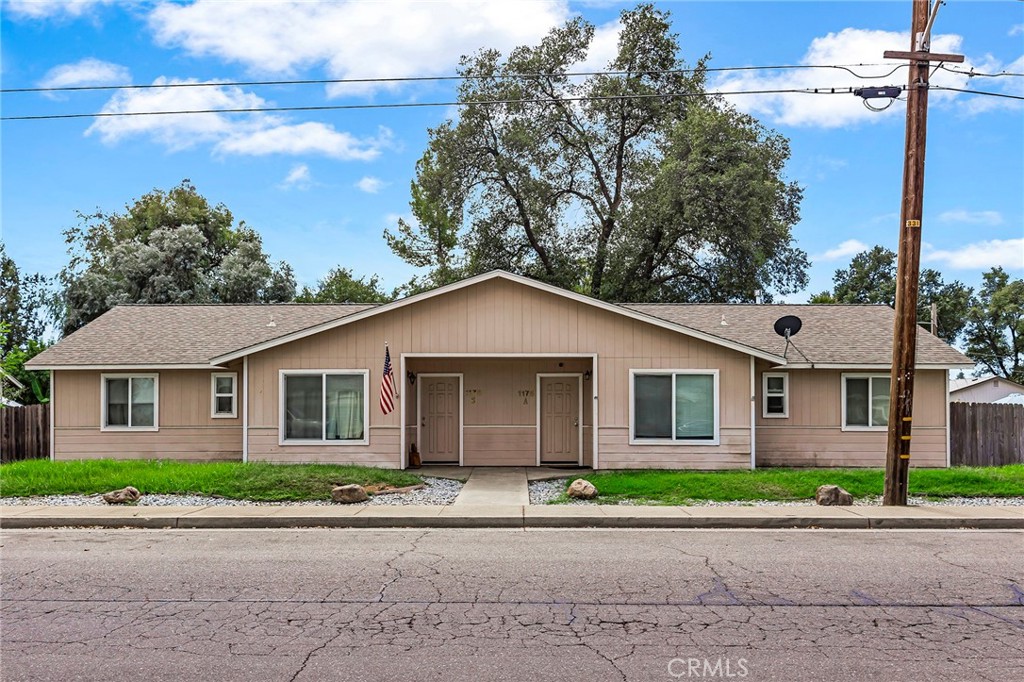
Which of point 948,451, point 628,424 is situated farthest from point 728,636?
point 948,451

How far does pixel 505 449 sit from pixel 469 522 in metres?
7.73

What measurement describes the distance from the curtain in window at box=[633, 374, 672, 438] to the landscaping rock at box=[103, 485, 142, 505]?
9.88 meters

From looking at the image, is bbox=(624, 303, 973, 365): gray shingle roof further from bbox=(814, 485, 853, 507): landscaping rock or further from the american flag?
the american flag

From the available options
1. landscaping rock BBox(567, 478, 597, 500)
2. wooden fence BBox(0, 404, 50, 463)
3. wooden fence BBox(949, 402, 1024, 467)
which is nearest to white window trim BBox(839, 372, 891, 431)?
wooden fence BBox(949, 402, 1024, 467)

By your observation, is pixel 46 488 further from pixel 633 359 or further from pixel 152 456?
pixel 633 359

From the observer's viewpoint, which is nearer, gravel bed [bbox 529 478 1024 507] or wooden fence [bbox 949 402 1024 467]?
gravel bed [bbox 529 478 1024 507]

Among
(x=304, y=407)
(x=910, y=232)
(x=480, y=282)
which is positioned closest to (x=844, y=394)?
(x=910, y=232)

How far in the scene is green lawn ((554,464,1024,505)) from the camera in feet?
45.5

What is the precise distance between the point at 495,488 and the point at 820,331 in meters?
10.5

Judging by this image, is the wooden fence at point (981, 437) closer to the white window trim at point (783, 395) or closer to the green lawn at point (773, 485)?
the green lawn at point (773, 485)

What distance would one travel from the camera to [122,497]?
13.4 metres

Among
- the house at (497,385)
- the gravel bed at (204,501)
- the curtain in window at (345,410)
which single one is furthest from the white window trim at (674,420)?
the curtain in window at (345,410)

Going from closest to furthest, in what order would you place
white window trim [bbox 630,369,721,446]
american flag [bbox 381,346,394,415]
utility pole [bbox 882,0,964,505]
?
utility pole [bbox 882,0,964,505] → american flag [bbox 381,346,394,415] → white window trim [bbox 630,369,721,446]

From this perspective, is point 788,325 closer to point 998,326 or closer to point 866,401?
point 866,401
